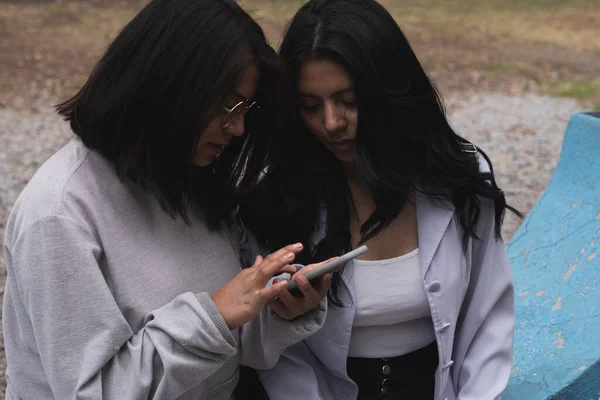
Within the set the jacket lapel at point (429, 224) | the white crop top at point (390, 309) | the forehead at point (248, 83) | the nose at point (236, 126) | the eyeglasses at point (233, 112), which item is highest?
the forehead at point (248, 83)

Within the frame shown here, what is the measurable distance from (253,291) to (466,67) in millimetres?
8967

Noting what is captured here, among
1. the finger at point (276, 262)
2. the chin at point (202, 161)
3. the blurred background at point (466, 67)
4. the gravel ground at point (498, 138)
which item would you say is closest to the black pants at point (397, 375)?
the finger at point (276, 262)

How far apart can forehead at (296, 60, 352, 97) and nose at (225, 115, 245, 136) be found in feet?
1.00

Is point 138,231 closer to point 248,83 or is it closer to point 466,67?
point 248,83

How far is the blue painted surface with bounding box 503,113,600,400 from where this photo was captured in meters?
2.53

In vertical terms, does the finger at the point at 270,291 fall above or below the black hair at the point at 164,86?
below

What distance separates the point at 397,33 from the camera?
226 cm

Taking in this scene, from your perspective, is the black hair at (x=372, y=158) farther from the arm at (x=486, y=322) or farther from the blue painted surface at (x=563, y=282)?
the blue painted surface at (x=563, y=282)

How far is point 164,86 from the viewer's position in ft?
6.06

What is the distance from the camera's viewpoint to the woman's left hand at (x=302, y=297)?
190cm

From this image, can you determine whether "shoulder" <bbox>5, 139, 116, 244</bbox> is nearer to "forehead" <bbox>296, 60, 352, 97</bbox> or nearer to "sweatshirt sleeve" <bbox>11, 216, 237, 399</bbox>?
"sweatshirt sleeve" <bbox>11, 216, 237, 399</bbox>

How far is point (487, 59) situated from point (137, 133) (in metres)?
9.39

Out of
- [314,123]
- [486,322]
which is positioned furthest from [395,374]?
[314,123]

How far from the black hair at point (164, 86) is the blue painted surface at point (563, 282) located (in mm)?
1286
